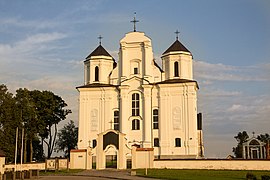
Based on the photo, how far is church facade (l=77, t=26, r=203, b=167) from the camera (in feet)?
175

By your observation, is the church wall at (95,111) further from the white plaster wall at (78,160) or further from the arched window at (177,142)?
the white plaster wall at (78,160)

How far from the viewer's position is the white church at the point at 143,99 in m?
53.2

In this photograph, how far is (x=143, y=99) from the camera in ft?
182

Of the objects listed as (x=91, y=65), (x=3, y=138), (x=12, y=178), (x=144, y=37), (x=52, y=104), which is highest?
(x=144, y=37)

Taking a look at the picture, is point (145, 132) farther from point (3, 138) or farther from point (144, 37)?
point (3, 138)

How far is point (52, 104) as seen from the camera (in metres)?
61.4

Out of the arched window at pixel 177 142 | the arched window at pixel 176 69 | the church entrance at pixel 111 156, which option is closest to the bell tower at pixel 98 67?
the arched window at pixel 176 69

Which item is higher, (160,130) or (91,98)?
(91,98)

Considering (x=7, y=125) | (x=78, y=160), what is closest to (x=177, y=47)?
(x=78, y=160)

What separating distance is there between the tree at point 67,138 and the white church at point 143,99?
1903 cm

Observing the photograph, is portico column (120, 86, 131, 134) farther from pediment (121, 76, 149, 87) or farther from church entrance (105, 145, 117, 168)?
church entrance (105, 145, 117, 168)

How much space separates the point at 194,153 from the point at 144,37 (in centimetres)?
1733

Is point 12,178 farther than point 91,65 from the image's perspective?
No

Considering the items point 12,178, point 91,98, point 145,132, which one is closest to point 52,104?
point 91,98
